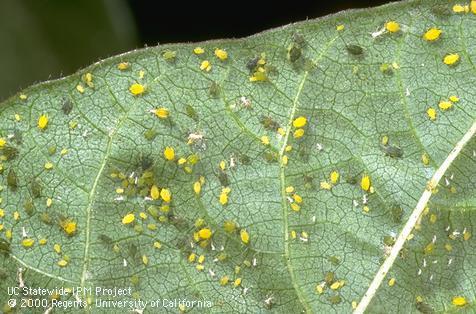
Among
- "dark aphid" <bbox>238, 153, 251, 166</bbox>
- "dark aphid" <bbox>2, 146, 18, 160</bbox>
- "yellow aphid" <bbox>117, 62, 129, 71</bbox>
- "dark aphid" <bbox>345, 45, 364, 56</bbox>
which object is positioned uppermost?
"yellow aphid" <bbox>117, 62, 129, 71</bbox>

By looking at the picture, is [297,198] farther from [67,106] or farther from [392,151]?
[67,106]

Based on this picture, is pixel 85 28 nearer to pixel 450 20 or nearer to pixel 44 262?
pixel 44 262

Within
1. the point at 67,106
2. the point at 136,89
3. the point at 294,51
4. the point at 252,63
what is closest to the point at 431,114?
the point at 294,51

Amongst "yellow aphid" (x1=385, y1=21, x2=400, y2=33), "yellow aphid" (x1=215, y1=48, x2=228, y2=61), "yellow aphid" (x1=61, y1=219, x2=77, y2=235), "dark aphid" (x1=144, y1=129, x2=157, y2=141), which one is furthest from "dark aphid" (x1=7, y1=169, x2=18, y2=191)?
"yellow aphid" (x1=385, y1=21, x2=400, y2=33)

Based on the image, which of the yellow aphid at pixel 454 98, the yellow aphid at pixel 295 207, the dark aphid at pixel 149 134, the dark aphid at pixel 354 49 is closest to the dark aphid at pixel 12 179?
the dark aphid at pixel 149 134

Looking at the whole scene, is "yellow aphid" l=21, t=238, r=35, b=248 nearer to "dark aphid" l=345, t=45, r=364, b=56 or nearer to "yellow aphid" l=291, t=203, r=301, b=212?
"yellow aphid" l=291, t=203, r=301, b=212

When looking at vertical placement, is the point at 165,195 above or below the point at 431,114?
below
